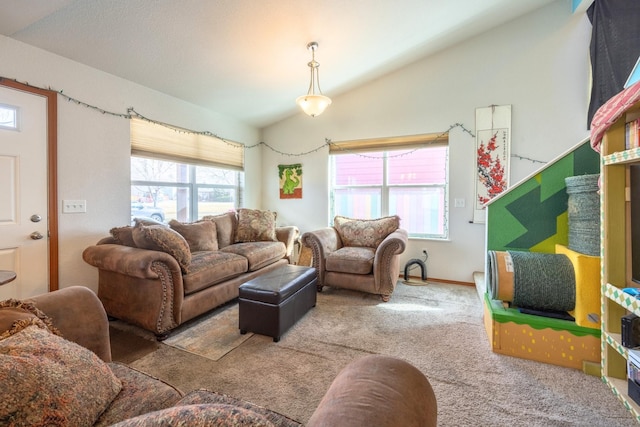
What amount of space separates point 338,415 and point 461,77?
4.24 m

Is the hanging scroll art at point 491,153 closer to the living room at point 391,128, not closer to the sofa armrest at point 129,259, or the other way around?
the living room at point 391,128

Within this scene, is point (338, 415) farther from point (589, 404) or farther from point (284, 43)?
point (284, 43)

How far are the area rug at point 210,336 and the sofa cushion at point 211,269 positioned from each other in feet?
1.05

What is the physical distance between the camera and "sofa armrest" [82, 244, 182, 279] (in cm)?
209

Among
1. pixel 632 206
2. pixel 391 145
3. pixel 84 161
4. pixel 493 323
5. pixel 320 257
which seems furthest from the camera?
pixel 391 145

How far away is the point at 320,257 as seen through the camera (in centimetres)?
330

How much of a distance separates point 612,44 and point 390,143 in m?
2.41

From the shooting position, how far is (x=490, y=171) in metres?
3.56

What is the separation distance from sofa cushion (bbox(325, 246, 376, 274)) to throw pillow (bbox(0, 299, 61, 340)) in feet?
8.04

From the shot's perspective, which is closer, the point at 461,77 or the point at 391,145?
the point at 461,77

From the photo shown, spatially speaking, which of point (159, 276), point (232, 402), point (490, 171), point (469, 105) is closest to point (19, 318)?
point (232, 402)

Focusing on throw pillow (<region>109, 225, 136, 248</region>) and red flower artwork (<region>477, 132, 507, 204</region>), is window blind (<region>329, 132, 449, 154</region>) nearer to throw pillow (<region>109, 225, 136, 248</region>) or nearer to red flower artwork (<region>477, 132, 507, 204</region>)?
red flower artwork (<region>477, 132, 507, 204</region>)

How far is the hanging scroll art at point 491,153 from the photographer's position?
3.48m

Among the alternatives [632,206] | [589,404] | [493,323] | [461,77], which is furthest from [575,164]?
[461,77]
